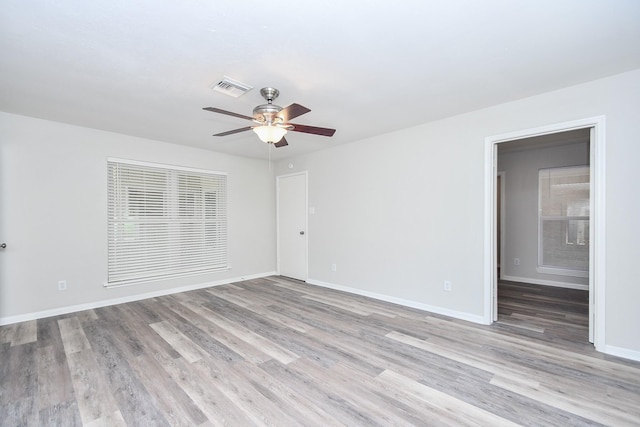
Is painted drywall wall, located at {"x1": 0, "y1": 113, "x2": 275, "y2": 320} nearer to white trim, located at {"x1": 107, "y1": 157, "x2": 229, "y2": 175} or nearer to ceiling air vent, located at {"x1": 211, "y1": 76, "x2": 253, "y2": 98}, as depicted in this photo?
white trim, located at {"x1": 107, "y1": 157, "x2": 229, "y2": 175}

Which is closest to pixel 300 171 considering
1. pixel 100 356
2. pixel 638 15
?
pixel 100 356

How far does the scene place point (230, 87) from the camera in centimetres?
255

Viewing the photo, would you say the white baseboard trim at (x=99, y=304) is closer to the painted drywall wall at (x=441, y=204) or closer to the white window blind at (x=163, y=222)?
the white window blind at (x=163, y=222)

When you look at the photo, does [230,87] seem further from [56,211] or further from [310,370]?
[56,211]

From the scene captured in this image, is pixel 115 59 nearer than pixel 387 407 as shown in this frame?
No

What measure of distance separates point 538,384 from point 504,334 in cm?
93

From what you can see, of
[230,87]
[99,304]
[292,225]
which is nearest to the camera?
[230,87]

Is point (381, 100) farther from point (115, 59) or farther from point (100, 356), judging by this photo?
point (100, 356)

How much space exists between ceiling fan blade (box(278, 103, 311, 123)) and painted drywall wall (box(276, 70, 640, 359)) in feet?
6.63

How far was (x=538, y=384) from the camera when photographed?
6.74 feet

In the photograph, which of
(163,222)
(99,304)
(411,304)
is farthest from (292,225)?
(99,304)

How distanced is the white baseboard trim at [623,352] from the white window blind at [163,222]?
508 cm

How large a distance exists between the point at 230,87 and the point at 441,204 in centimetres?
271

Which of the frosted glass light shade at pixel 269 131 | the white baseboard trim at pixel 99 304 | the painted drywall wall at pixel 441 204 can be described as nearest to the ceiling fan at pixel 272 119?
the frosted glass light shade at pixel 269 131
